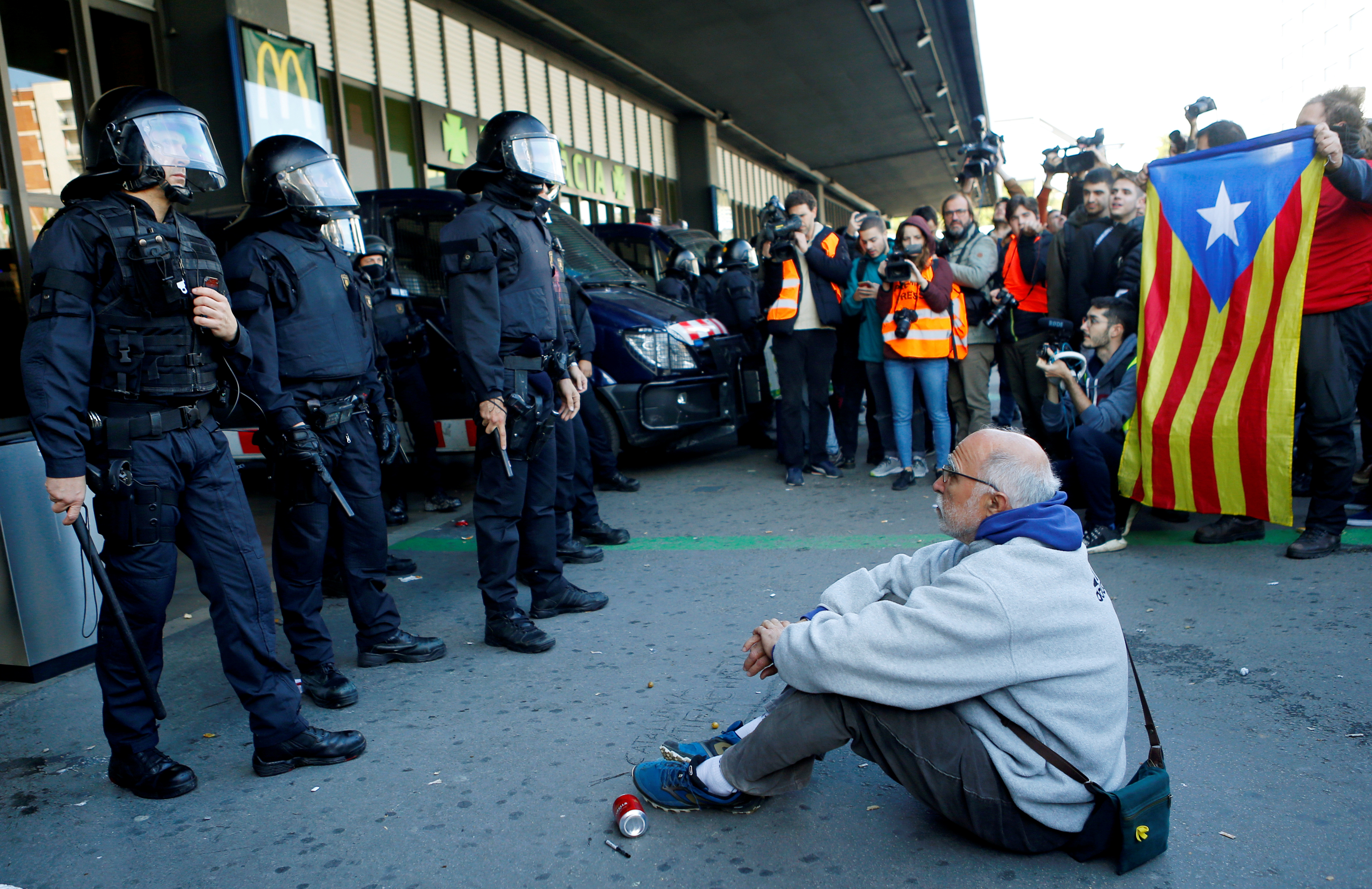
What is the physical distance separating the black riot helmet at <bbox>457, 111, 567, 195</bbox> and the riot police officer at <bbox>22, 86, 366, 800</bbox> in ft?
4.33

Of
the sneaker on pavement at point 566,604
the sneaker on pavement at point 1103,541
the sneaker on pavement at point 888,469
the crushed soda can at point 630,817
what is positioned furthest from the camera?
the sneaker on pavement at point 888,469

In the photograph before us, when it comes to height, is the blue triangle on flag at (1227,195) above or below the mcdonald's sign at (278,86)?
below

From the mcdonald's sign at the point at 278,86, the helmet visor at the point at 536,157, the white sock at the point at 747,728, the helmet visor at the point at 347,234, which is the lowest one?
the white sock at the point at 747,728

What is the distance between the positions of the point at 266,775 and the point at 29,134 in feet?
22.5

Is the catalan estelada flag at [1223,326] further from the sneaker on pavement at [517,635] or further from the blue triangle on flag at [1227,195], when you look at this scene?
the sneaker on pavement at [517,635]

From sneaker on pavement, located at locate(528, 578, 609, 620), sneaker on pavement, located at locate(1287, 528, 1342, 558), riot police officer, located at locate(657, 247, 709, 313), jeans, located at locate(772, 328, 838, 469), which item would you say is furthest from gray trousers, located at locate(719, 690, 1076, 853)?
riot police officer, located at locate(657, 247, 709, 313)

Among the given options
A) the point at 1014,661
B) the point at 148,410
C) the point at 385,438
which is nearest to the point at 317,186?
the point at 385,438

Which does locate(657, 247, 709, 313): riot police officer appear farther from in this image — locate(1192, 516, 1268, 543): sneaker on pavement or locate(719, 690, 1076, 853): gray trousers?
locate(719, 690, 1076, 853): gray trousers

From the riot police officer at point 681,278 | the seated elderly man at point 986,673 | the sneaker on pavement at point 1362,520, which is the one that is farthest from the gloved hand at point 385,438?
the sneaker on pavement at point 1362,520

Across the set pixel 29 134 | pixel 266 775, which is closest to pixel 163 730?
pixel 266 775

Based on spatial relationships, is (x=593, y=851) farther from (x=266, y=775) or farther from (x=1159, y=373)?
(x=1159, y=373)

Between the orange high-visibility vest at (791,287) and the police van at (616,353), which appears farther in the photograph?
the orange high-visibility vest at (791,287)

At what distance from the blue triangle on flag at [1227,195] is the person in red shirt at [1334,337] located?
0.16 m

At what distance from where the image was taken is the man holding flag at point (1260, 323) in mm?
4504
